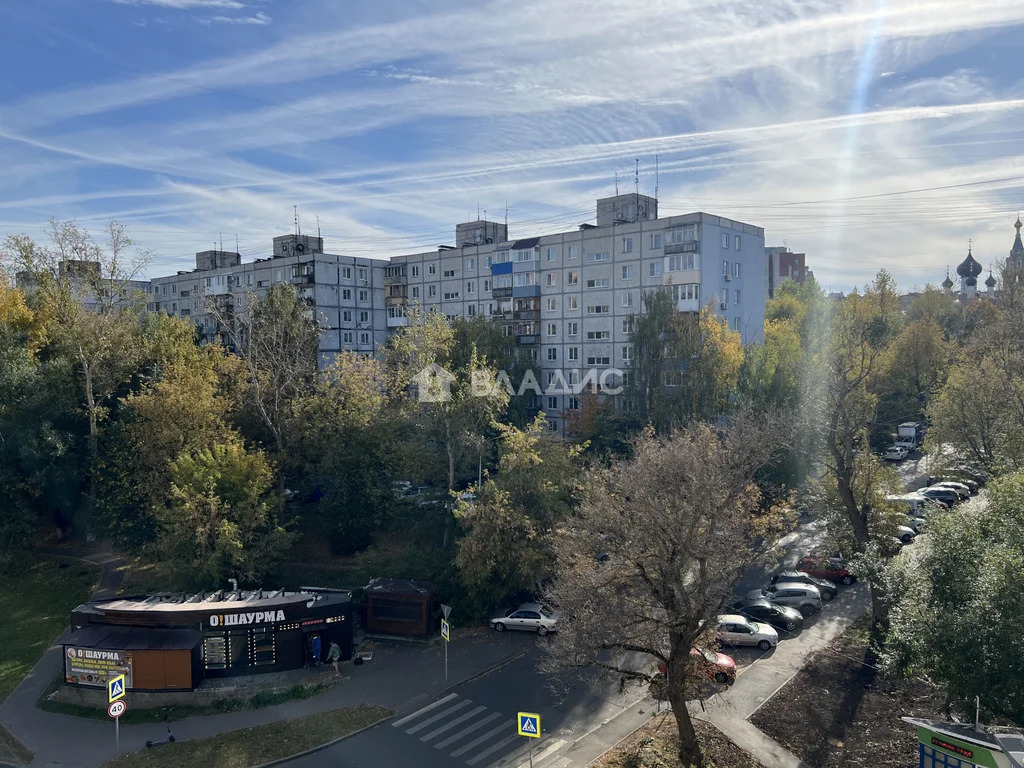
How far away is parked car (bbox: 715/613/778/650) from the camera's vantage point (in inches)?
835

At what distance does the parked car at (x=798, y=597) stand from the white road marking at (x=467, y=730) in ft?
35.7

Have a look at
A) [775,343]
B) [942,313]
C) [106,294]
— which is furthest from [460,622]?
[942,313]

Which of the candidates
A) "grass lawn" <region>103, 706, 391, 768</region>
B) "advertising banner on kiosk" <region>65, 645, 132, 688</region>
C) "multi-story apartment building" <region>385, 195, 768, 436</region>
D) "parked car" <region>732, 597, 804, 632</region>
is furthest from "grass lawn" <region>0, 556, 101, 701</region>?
"multi-story apartment building" <region>385, 195, 768, 436</region>

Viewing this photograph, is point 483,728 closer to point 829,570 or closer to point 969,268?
point 829,570

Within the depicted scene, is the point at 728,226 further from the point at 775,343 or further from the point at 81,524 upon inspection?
the point at 81,524

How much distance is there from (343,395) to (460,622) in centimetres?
1206

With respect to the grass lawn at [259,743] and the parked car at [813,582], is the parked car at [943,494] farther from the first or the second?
the grass lawn at [259,743]

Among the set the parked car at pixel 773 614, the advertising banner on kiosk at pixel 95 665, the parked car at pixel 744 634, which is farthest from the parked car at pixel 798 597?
the advertising banner on kiosk at pixel 95 665

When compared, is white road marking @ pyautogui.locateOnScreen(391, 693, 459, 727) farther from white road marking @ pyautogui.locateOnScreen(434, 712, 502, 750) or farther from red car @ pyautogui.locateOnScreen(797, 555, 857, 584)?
red car @ pyautogui.locateOnScreen(797, 555, 857, 584)

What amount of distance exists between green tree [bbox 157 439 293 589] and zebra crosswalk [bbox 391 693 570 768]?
935 centimetres

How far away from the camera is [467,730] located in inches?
680

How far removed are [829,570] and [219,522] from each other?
2309cm

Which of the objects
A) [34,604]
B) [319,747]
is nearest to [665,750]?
[319,747]

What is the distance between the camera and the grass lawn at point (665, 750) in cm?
1506
